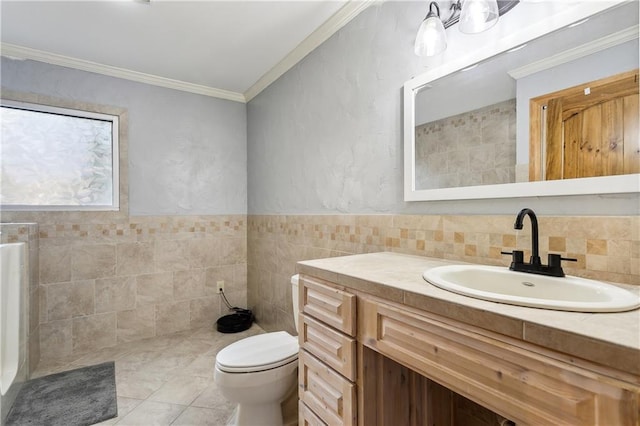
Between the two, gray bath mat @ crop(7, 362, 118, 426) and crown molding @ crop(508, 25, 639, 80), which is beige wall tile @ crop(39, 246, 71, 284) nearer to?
gray bath mat @ crop(7, 362, 118, 426)

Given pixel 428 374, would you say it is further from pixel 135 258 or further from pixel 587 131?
pixel 135 258

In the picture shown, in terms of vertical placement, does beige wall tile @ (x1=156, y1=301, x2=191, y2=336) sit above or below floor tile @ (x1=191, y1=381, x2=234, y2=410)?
above

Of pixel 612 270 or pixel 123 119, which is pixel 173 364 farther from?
pixel 612 270

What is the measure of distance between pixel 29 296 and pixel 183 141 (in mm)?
1691

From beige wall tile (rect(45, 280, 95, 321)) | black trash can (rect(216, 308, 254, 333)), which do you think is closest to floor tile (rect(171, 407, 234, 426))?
black trash can (rect(216, 308, 254, 333))

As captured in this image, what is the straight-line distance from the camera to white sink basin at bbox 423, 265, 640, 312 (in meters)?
0.66

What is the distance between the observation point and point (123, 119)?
267 centimetres

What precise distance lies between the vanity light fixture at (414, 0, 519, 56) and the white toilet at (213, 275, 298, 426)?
5.32 ft

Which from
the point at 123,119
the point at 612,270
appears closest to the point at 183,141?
the point at 123,119

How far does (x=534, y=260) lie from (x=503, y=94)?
0.65 meters

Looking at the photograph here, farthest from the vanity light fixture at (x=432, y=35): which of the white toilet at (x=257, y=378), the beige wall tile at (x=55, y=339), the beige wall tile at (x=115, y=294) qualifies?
the beige wall tile at (x=55, y=339)

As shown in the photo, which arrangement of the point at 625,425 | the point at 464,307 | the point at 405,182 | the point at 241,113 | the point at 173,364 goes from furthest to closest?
1. the point at 241,113
2. the point at 173,364
3. the point at 405,182
4. the point at 464,307
5. the point at 625,425

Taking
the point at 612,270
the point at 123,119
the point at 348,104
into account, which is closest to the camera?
the point at 612,270

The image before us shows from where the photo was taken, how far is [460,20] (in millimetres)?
1177
